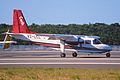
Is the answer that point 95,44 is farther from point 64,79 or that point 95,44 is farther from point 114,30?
point 114,30

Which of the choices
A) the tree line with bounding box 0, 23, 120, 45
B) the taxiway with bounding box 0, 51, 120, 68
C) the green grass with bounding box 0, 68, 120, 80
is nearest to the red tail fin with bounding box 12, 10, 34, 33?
the taxiway with bounding box 0, 51, 120, 68

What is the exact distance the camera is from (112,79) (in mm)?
14242

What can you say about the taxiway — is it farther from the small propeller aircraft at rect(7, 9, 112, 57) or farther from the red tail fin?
the red tail fin

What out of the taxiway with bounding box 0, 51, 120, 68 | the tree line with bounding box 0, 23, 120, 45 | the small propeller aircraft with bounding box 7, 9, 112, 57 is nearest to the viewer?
the taxiway with bounding box 0, 51, 120, 68

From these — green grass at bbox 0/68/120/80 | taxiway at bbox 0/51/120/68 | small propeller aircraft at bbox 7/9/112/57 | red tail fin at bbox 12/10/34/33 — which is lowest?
green grass at bbox 0/68/120/80

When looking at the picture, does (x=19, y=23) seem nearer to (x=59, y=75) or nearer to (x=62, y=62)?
(x=62, y=62)

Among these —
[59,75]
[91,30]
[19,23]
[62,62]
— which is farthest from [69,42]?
[91,30]

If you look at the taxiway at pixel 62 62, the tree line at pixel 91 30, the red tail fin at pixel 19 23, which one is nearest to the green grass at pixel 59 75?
the taxiway at pixel 62 62

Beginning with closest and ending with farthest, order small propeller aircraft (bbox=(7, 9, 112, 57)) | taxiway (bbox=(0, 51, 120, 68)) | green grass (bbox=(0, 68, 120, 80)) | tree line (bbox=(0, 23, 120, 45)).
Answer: green grass (bbox=(0, 68, 120, 80)) < taxiway (bbox=(0, 51, 120, 68)) < small propeller aircraft (bbox=(7, 9, 112, 57)) < tree line (bbox=(0, 23, 120, 45))

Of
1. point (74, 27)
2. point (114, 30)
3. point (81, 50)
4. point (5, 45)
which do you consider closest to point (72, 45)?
point (81, 50)

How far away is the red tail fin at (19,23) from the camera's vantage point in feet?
150

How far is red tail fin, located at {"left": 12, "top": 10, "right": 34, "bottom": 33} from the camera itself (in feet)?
150

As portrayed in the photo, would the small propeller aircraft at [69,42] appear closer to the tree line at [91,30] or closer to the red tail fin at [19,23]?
the red tail fin at [19,23]

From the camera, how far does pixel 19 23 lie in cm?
4622
